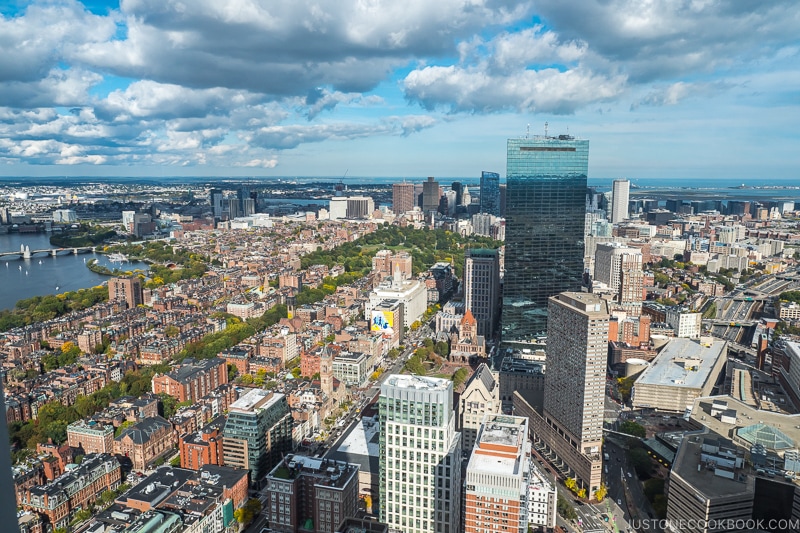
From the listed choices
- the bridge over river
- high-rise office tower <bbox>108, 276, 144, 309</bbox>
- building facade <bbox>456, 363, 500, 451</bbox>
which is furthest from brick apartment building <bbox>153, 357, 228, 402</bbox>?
the bridge over river

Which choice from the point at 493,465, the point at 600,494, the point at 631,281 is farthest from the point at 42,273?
the point at 493,465

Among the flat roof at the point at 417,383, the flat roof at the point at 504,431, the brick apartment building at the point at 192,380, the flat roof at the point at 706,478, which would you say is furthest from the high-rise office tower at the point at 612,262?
the flat roof at the point at 417,383

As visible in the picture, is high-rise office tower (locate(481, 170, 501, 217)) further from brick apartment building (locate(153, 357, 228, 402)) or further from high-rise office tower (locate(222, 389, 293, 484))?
high-rise office tower (locate(222, 389, 293, 484))

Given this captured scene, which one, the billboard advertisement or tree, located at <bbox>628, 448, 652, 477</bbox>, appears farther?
the billboard advertisement

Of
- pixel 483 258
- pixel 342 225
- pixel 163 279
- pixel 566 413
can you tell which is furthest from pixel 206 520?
pixel 342 225

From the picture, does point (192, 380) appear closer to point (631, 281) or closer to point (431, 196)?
point (631, 281)

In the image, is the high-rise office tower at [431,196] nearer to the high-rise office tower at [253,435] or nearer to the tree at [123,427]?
the tree at [123,427]

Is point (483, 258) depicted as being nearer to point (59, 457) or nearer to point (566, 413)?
point (566, 413)
